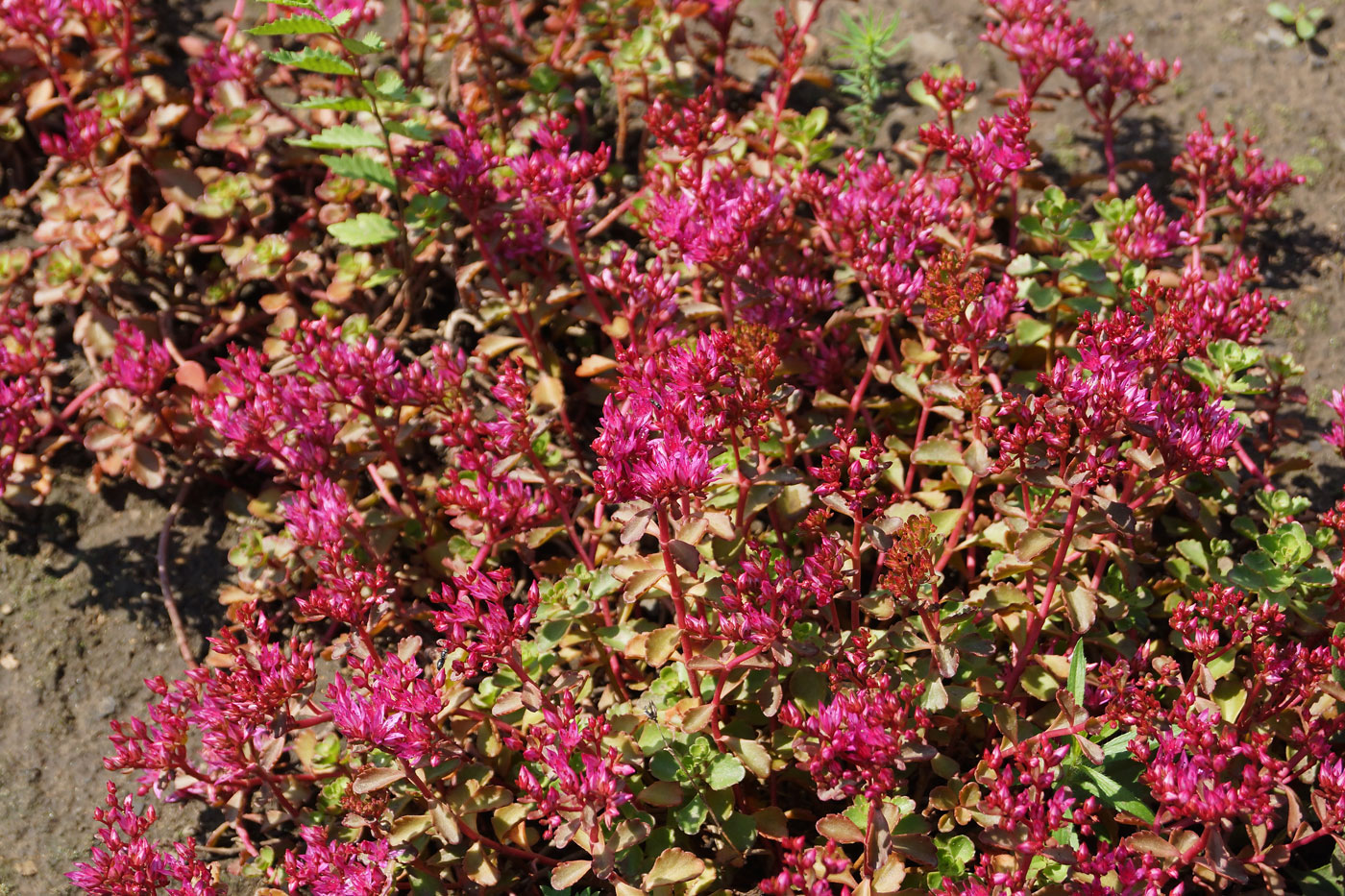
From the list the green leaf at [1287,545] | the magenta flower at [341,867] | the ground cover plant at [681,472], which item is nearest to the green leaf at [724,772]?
the ground cover plant at [681,472]

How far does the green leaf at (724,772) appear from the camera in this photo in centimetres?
281

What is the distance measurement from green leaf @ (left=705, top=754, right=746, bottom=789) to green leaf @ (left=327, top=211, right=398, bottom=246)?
2153 millimetres

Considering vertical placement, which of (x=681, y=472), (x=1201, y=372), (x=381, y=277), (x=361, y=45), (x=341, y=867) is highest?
(x=361, y=45)

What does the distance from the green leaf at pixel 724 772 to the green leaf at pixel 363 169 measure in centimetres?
227

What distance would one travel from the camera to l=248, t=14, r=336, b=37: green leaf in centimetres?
312

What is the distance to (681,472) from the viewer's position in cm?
250

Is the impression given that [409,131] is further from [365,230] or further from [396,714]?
[396,714]

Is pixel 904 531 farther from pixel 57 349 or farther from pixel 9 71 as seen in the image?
pixel 9 71

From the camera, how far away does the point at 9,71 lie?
4715mm

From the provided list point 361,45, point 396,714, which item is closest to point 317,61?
point 361,45

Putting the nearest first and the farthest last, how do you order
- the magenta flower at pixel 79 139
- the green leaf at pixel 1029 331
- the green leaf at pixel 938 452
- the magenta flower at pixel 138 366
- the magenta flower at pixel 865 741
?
the magenta flower at pixel 865 741 → the green leaf at pixel 938 452 → the green leaf at pixel 1029 331 → the magenta flower at pixel 138 366 → the magenta flower at pixel 79 139

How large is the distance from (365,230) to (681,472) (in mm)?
1950

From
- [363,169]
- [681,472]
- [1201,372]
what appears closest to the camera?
[681,472]

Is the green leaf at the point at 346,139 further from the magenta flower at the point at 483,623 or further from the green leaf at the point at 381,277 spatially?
the magenta flower at the point at 483,623
